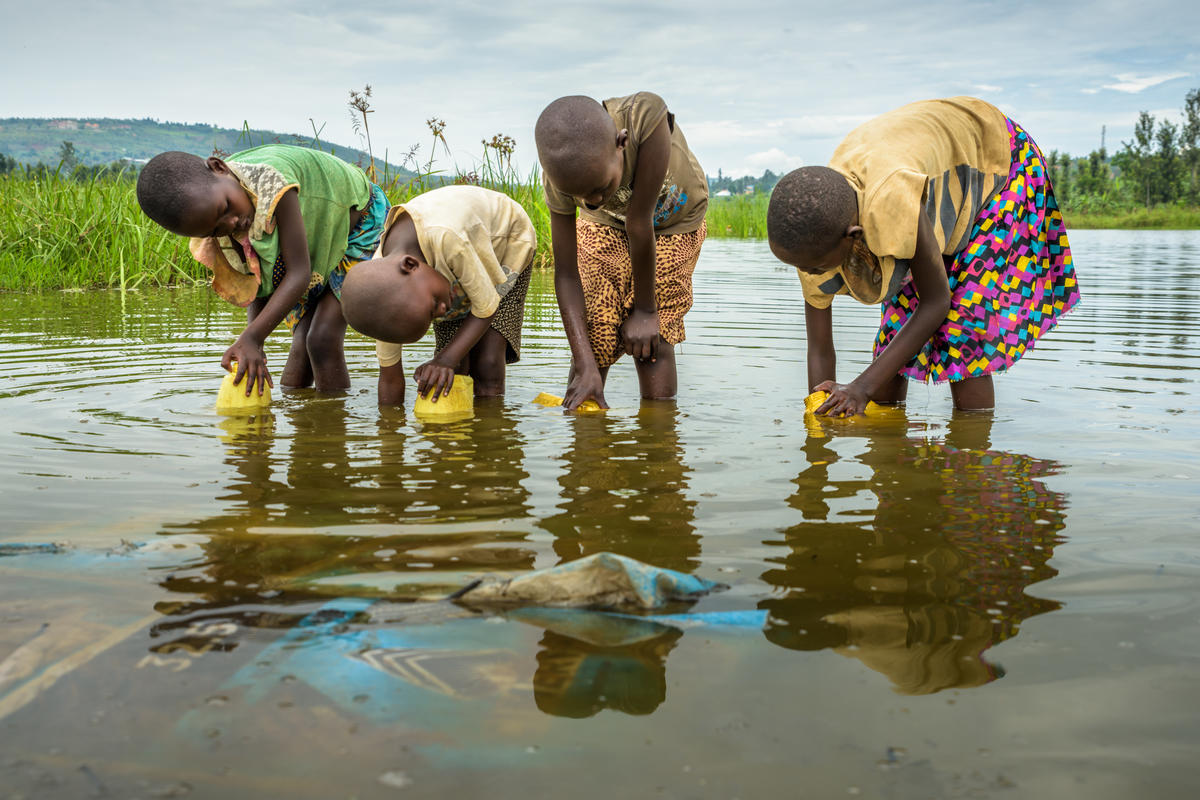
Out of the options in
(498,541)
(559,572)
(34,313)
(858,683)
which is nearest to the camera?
(858,683)

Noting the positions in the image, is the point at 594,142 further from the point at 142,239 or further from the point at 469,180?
the point at 142,239

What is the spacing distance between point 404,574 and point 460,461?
108 centimetres

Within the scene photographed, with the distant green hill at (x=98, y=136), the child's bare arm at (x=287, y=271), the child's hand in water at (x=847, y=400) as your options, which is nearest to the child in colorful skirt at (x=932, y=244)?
the child's hand in water at (x=847, y=400)

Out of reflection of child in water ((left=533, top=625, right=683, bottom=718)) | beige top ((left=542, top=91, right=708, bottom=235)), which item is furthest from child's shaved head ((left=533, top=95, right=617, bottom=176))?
reflection of child in water ((left=533, top=625, right=683, bottom=718))

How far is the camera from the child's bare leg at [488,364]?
4.43m

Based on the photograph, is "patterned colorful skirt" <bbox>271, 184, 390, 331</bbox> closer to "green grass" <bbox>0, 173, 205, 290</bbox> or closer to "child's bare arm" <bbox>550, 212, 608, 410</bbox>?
"child's bare arm" <bbox>550, 212, 608, 410</bbox>

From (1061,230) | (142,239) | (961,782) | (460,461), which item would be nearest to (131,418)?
(460,461)

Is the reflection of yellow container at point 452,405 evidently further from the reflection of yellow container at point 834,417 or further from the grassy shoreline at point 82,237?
the grassy shoreline at point 82,237

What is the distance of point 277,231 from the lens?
4.08m

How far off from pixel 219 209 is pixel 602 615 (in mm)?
2776

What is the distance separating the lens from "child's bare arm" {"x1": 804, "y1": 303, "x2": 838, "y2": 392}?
386 centimetres

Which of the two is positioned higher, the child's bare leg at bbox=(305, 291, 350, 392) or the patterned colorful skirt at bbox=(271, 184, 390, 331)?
the patterned colorful skirt at bbox=(271, 184, 390, 331)

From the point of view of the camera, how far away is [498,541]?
2.11 metres

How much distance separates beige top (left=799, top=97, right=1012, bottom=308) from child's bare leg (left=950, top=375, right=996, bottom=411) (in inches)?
20.3
